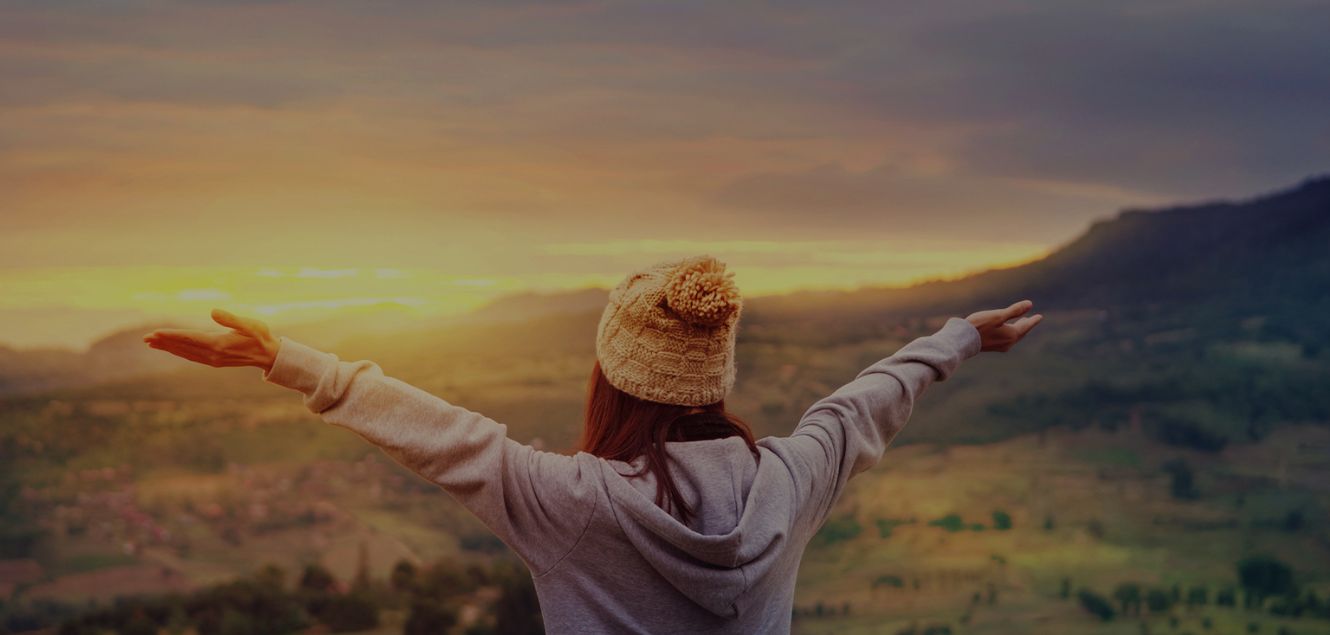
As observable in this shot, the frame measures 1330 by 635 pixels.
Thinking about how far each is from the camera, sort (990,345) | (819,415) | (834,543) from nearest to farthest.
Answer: (819,415)
(990,345)
(834,543)

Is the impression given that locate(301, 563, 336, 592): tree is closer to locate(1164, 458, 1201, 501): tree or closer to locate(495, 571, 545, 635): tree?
locate(495, 571, 545, 635): tree

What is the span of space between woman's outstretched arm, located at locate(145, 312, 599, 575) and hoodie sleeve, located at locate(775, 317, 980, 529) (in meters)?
0.34

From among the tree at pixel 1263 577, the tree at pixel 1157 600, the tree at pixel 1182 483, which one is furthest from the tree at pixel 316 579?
the tree at pixel 1263 577

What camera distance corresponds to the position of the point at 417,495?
929 cm

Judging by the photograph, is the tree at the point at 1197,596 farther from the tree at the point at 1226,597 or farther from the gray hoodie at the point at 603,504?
the gray hoodie at the point at 603,504

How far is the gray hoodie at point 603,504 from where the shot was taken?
5.01 ft

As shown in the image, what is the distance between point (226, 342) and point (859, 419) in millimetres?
935

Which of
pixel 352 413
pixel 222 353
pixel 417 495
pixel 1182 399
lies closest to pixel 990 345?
pixel 352 413

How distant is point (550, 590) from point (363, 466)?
321 inches

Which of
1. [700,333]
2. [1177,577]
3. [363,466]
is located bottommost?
[1177,577]

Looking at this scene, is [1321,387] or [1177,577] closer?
[1177,577]

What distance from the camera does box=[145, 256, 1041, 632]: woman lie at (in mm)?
1523

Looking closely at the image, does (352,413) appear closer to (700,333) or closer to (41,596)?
(700,333)

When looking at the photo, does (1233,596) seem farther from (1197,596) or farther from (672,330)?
(672,330)
